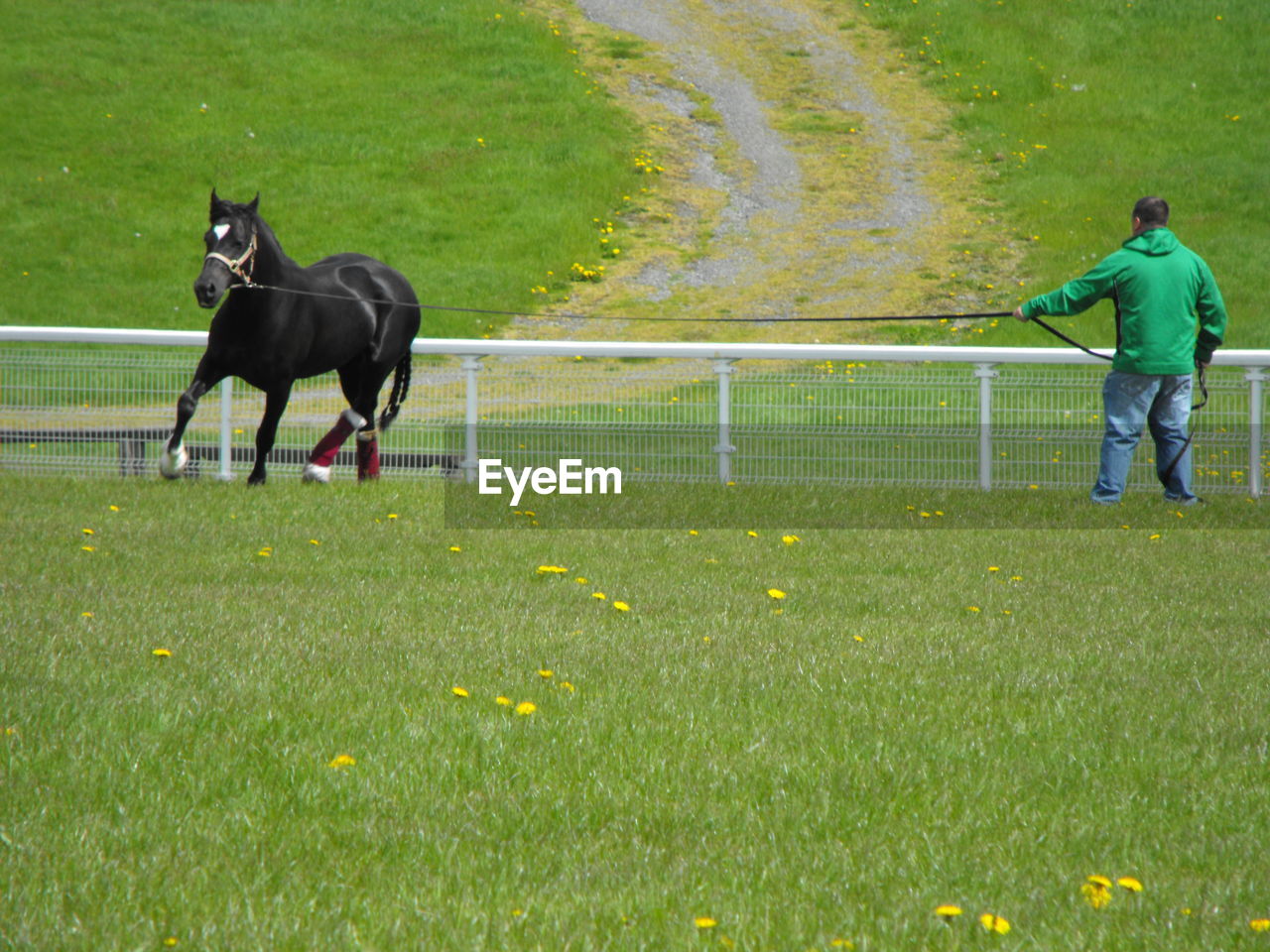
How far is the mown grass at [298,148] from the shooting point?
2528cm

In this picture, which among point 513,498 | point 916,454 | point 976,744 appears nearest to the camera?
point 976,744

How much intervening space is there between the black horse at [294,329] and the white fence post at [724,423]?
2.75m

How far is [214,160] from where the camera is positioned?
2917 cm

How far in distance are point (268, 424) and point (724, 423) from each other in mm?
3920

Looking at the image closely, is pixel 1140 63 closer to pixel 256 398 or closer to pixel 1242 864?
pixel 256 398

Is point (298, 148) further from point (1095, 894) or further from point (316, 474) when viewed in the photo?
point (1095, 894)

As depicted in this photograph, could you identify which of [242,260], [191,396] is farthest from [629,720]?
[191,396]

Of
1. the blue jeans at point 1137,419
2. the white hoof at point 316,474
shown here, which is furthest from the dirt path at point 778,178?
the blue jeans at point 1137,419

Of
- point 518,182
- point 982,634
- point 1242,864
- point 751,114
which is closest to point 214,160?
point 518,182

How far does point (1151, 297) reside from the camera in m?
9.99

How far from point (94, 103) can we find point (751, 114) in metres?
15.0

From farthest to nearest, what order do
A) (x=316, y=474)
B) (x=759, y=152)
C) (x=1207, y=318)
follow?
(x=759, y=152)
(x=316, y=474)
(x=1207, y=318)

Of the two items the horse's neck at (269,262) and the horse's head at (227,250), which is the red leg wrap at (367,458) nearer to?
the horse's neck at (269,262)

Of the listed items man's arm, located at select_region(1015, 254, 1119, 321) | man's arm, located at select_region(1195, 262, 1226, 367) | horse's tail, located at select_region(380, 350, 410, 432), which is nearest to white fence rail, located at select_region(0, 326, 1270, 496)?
horse's tail, located at select_region(380, 350, 410, 432)
